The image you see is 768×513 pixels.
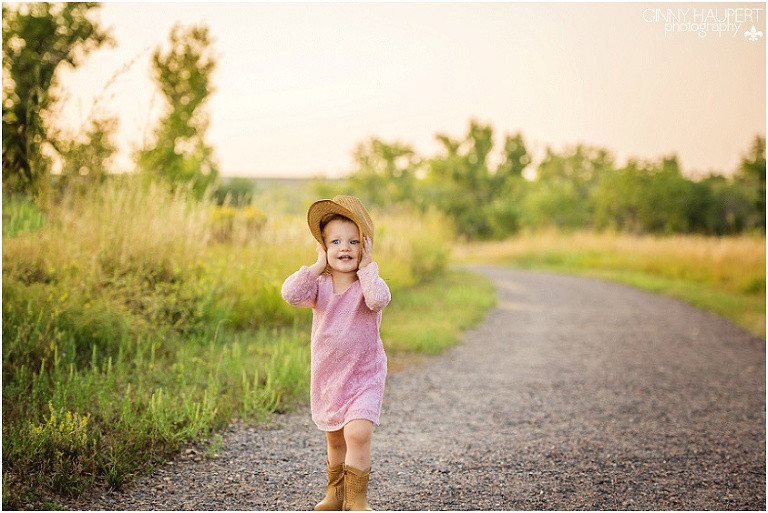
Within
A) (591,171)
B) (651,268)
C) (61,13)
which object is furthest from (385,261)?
(591,171)

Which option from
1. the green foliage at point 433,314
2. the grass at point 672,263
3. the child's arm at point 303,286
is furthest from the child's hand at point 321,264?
the grass at point 672,263

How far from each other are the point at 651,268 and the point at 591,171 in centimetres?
3252

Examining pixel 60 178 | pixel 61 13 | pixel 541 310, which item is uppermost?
pixel 61 13

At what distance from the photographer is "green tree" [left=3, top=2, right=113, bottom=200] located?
5.63m

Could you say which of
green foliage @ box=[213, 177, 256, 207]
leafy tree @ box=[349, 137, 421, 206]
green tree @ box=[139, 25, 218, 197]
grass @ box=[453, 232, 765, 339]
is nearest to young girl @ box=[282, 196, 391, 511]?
green foliage @ box=[213, 177, 256, 207]

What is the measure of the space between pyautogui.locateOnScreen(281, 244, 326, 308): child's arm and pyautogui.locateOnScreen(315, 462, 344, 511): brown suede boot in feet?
2.42

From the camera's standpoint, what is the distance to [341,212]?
9.64 feet

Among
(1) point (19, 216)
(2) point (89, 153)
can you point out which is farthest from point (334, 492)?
(2) point (89, 153)

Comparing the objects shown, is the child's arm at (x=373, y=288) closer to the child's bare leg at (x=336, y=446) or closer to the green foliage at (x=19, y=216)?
the child's bare leg at (x=336, y=446)

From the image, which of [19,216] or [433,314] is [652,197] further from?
[19,216]

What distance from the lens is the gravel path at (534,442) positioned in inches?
131

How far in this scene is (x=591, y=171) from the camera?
4819 centimetres

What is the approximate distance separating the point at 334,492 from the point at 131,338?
117 inches

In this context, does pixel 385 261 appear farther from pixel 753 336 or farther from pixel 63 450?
pixel 63 450
